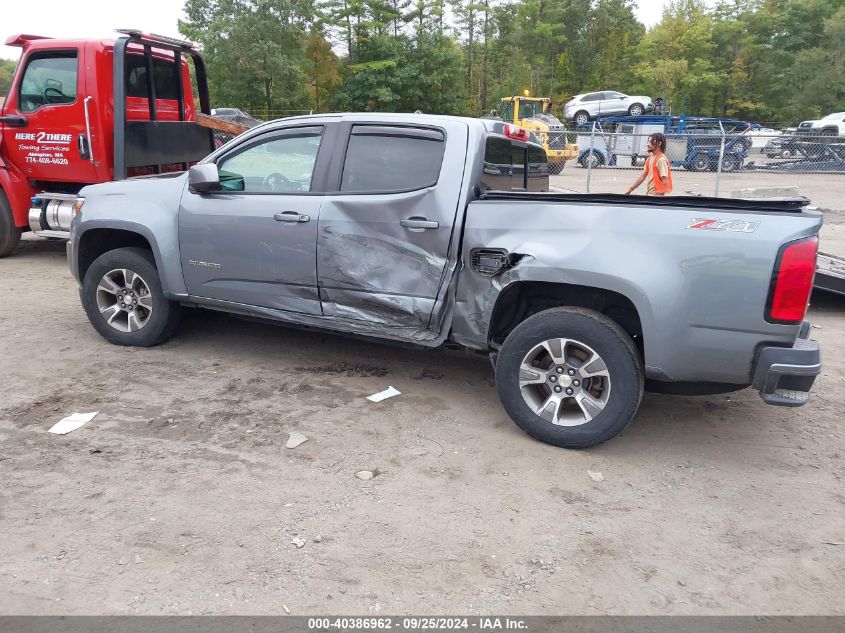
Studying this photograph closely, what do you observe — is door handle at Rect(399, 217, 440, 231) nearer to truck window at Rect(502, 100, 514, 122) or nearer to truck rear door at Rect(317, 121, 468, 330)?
truck rear door at Rect(317, 121, 468, 330)

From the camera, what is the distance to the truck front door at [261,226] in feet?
15.0

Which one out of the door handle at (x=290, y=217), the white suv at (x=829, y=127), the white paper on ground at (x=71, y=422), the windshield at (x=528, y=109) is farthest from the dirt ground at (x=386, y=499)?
the white suv at (x=829, y=127)

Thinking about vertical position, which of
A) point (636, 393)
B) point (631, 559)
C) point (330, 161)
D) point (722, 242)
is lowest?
point (631, 559)

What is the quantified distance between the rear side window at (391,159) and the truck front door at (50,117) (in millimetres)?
4855

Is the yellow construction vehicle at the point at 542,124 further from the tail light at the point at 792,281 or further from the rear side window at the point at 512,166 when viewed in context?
the tail light at the point at 792,281

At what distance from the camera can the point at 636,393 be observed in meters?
3.66

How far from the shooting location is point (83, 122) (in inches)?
305

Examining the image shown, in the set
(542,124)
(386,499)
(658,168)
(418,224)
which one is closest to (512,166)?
(418,224)

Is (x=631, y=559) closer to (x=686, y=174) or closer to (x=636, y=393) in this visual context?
(x=636, y=393)

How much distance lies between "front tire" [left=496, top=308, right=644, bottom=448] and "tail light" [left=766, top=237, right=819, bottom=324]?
0.75m

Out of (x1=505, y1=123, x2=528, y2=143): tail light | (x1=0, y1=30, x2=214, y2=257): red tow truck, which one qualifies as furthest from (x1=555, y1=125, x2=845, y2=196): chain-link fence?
(x1=505, y1=123, x2=528, y2=143): tail light

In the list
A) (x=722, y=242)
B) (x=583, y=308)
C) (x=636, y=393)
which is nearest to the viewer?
(x=722, y=242)

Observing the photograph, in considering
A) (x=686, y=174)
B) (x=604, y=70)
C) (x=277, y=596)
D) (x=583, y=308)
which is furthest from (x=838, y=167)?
(x=604, y=70)

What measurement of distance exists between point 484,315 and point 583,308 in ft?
1.99
